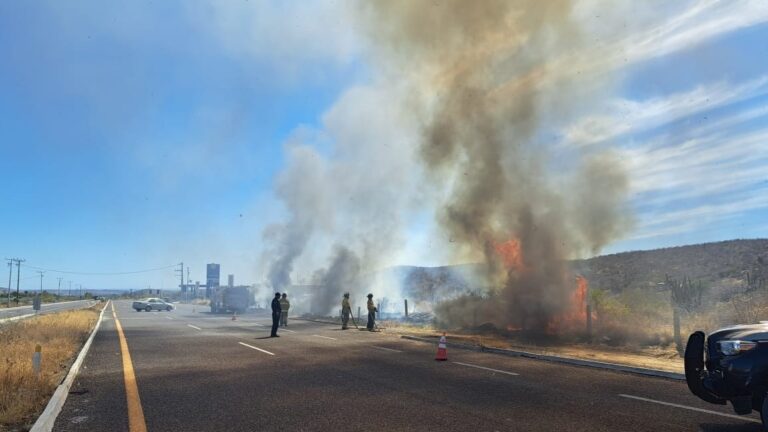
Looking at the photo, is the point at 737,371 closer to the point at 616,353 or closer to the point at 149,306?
the point at 616,353

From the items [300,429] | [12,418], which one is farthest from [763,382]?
[12,418]

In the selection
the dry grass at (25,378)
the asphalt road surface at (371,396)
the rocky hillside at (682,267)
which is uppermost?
the rocky hillside at (682,267)

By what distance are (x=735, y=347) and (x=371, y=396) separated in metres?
4.62

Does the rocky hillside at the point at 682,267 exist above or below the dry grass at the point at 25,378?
above

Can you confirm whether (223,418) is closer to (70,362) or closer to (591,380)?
(591,380)

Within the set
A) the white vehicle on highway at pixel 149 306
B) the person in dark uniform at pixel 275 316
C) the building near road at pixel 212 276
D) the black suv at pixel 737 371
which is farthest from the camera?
the building near road at pixel 212 276

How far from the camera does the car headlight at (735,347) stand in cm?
538

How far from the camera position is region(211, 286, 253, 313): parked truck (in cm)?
4709

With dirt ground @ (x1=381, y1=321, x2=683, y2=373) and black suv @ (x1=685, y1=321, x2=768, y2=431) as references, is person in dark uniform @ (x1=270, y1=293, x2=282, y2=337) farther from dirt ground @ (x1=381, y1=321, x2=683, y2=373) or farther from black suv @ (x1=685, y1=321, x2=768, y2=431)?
black suv @ (x1=685, y1=321, x2=768, y2=431)

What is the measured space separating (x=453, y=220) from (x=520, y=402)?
18.7m

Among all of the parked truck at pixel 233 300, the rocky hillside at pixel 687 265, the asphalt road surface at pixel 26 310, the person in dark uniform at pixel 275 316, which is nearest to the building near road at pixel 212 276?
the asphalt road surface at pixel 26 310

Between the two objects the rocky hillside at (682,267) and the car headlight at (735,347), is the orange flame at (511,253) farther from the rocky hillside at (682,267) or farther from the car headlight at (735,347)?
the car headlight at (735,347)

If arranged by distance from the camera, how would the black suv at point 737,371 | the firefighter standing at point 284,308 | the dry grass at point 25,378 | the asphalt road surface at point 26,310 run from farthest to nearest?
the asphalt road surface at point 26,310 → the firefighter standing at point 284,308 → the dry grass at point 25,378 → the black suv at point 737,371

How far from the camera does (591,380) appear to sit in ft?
30.0
